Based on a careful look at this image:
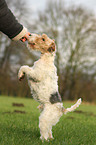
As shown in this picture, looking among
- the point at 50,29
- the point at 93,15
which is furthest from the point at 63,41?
the point at 93,15

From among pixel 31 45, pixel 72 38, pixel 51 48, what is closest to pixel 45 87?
pixel 51 48

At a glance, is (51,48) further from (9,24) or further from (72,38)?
(72,38)

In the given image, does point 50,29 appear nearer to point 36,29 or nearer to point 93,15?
point 36,29

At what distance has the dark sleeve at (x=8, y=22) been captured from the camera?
12.6 ft

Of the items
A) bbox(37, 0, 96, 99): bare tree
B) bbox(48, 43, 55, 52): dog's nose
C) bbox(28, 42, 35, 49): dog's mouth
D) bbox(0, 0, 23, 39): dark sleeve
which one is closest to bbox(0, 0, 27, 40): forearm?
bbox(0, 0, 23, 39): dark sleeve

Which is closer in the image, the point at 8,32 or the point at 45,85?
the point at 45,85

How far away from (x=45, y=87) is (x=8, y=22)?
140 centimetres

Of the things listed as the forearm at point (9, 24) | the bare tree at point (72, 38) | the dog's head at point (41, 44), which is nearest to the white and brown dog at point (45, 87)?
the dog's head at point (41, 44)

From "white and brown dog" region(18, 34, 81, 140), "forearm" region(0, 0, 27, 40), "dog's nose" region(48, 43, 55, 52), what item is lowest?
"white and brown dog" region(18, 34, 81, 140)

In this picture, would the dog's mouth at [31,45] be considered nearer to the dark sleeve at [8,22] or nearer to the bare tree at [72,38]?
the dark sleeve at [8,22]

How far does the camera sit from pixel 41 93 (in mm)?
3830

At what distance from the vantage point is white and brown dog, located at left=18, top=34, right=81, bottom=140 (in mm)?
3711

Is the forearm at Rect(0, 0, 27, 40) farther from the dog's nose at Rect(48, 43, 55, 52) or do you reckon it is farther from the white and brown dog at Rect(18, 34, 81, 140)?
the dog's nose at Rect(48, 43, 55, 52)

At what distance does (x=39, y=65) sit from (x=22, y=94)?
21.2 meters
